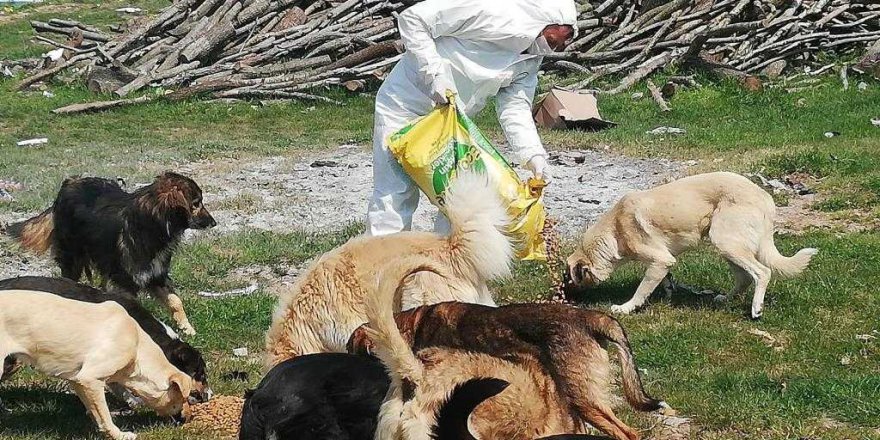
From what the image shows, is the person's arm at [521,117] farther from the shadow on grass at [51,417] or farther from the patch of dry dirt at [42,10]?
the patch of dry dirt at [42,10]

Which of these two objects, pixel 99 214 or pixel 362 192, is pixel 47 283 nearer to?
pixel 99 214

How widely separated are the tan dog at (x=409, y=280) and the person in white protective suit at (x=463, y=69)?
1.00 meters

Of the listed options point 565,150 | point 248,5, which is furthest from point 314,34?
point 565,150

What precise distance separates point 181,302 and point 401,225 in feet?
6.42

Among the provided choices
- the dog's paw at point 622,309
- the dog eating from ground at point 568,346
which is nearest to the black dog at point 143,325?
the dog eating from ground at point 568,346

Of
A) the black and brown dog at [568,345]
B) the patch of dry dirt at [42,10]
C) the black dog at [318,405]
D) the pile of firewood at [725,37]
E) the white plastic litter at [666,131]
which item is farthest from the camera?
the patch of dry dirt at [42,10]

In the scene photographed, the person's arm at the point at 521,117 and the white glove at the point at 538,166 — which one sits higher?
the person's arm at the point at 521,117

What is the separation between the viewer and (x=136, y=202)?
7.43 metres

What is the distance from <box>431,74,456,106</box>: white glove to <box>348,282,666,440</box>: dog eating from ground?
2.07m

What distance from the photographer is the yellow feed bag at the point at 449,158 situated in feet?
20.2

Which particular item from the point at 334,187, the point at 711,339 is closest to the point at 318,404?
the point at 711,339

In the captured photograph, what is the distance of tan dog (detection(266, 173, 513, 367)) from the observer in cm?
→ 532

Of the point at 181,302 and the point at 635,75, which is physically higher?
the point at 181,302

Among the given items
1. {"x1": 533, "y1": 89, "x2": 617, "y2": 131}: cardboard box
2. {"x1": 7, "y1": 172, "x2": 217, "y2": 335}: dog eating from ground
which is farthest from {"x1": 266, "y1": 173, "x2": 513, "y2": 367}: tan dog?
{"x1": 533, "y1": 89, "x2": 617, "y2": 131}: cardboard box
